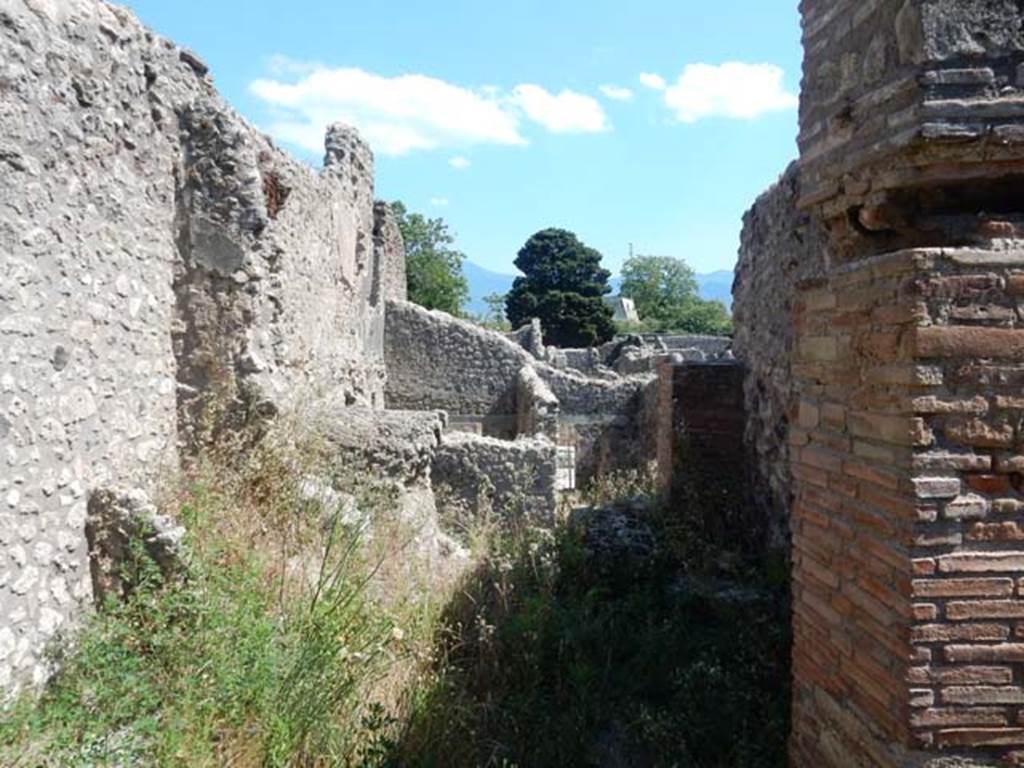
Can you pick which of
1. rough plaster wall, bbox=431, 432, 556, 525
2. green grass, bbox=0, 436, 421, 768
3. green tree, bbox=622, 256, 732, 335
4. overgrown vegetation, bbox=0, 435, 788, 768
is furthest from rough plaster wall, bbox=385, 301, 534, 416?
green tree, bbox=622, 256, 732, 335

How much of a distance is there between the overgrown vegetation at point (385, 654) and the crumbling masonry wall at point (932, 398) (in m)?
1.56

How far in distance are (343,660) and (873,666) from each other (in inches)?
94.5

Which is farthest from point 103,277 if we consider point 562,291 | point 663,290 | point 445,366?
point 663,290

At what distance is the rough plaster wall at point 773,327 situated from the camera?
5.81 metres

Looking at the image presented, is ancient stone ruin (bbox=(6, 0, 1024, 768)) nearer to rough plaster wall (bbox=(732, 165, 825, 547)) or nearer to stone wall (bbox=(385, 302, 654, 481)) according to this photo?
rough plaster wall (bbox=(732, 165, 825, 547))

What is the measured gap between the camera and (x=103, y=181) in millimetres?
4699

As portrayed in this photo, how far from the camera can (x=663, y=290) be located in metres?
79.9

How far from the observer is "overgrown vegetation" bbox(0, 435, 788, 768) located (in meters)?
3.59

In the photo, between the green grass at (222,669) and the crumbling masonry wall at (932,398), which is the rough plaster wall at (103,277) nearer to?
the green grass at (222,669)

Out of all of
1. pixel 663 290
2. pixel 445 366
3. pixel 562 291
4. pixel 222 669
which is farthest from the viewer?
pixel 663 290

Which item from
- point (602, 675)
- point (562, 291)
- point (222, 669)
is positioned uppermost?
point (562, 291)

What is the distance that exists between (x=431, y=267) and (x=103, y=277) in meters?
37.2

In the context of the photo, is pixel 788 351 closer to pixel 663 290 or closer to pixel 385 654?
pixel 385 654

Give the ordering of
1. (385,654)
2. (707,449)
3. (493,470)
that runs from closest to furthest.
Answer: (385,654) → (707,449) → (493,470)
